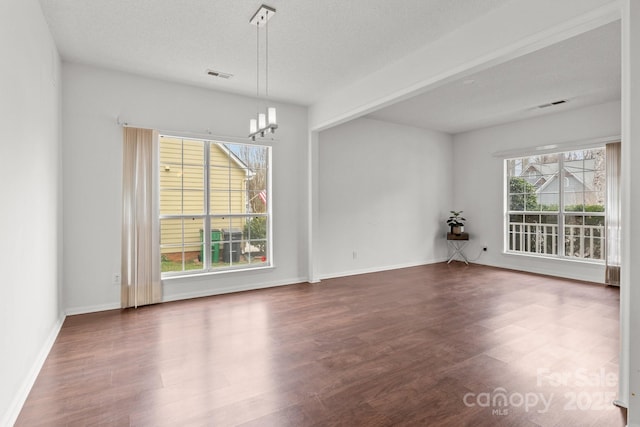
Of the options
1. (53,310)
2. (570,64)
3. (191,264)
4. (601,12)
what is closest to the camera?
(601,12)

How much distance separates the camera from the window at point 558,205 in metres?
5.88

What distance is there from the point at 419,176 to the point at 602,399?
216 inches

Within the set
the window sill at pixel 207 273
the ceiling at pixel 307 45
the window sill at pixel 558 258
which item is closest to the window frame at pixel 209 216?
the window sill at pixel 207 273

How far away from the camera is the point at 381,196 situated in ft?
22.2

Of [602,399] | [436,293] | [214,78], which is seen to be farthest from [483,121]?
[602,399]

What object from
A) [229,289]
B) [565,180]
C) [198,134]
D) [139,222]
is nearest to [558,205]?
[565,180]

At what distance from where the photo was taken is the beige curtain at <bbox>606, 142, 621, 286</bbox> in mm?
5293

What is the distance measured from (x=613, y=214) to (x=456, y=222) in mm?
2707

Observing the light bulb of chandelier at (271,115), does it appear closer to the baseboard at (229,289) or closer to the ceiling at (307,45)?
the ceiling at (307,45)

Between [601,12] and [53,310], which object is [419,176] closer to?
[601,12]

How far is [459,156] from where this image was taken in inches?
307

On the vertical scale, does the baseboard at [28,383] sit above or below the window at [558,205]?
below

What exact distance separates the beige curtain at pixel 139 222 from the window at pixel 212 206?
236 millimetres

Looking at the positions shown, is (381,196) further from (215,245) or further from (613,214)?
(613,214)
